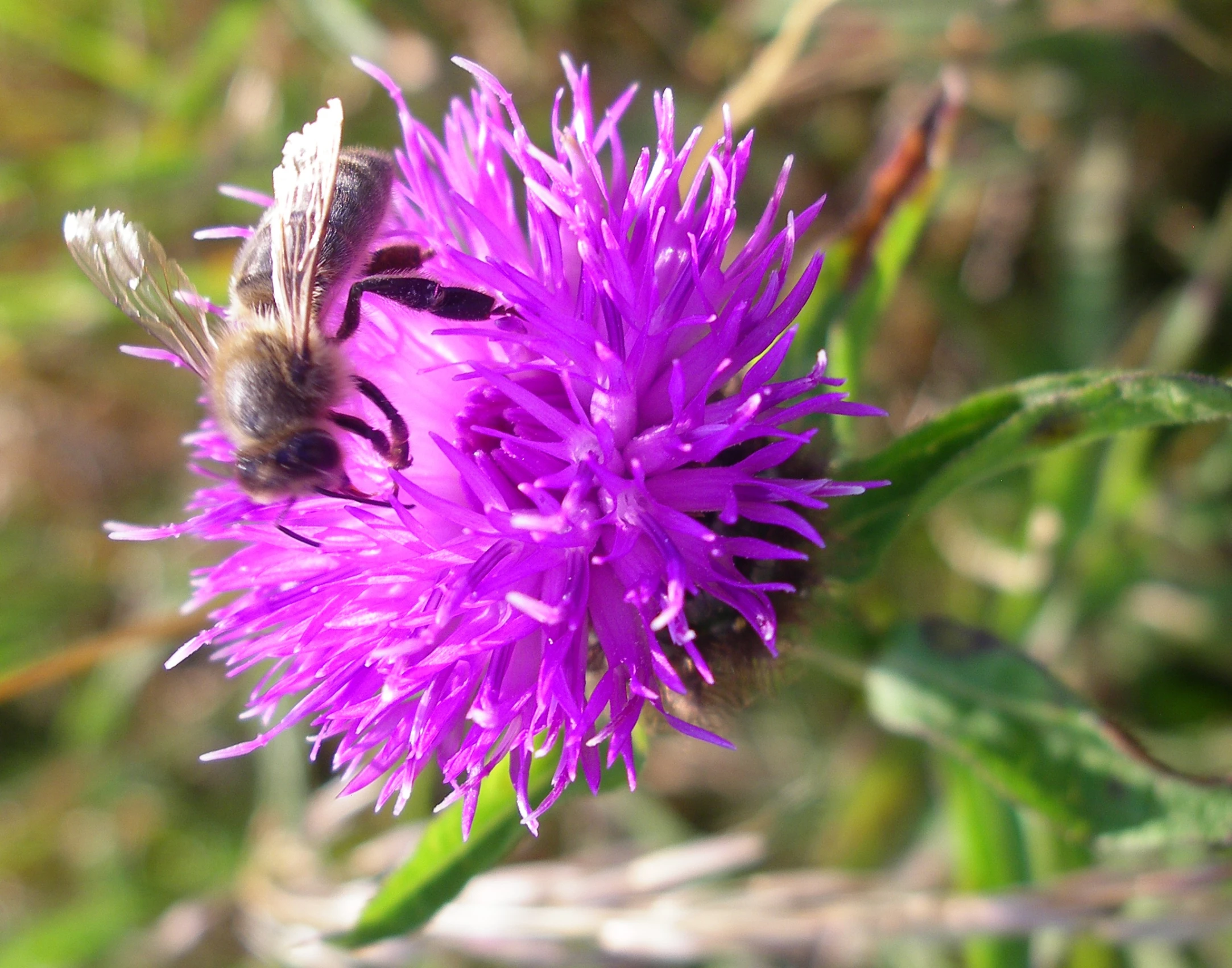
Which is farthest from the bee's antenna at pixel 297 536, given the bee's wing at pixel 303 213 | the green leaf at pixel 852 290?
the green leaf at pixel 852 290

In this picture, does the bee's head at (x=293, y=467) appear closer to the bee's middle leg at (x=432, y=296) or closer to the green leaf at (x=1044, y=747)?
the bee's middle leg at (x=432, y=296)

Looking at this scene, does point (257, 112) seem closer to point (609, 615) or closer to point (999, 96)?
point (999, 96)

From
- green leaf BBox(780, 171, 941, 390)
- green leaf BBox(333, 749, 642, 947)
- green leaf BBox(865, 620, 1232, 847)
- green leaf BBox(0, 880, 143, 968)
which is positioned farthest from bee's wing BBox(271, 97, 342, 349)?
green leaf BBox(0, 880, 143, 968)

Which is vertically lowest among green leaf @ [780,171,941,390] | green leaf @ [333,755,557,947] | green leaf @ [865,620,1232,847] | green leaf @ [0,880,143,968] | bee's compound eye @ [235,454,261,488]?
green leaf @ [0,880,143,968]

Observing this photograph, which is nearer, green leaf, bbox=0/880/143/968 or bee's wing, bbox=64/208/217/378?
bee's wing, bbox=64/208/217/378

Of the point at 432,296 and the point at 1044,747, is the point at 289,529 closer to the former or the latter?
the point at 432,296

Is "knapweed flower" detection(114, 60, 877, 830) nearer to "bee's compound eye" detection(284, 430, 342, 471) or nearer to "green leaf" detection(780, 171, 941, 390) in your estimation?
"bee's compound eye" detection(284, 430, 342, 471)
